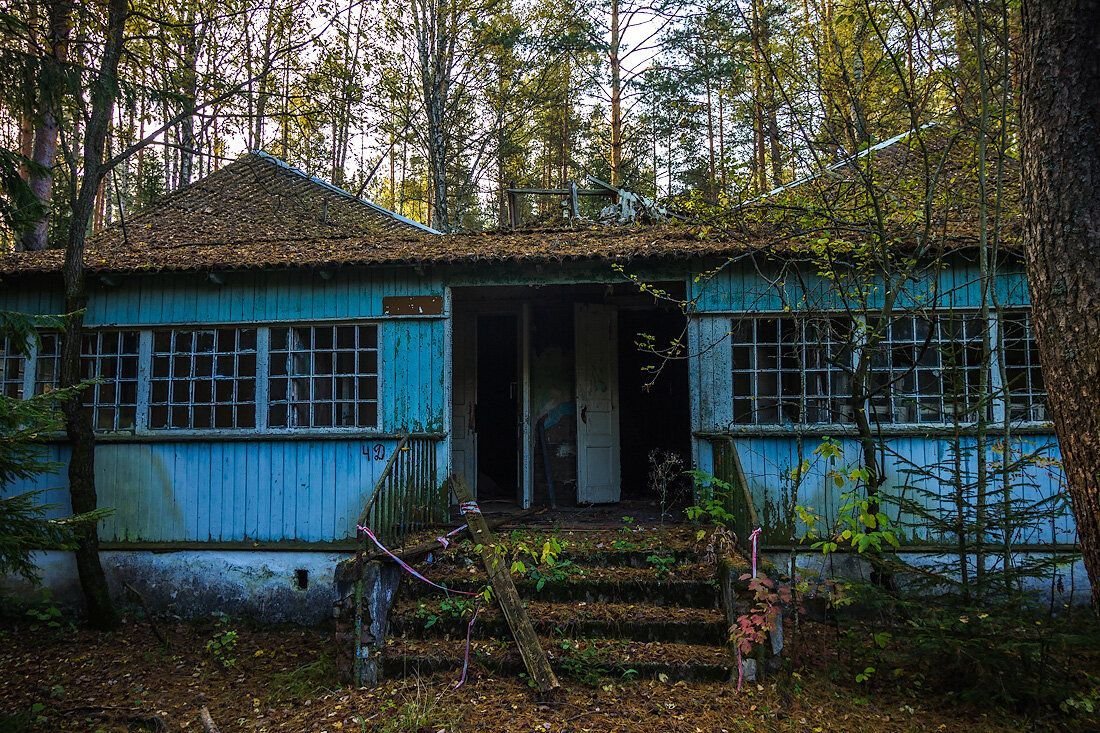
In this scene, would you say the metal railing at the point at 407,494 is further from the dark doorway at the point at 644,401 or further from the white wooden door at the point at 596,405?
the dark doorway at the point at 644,401

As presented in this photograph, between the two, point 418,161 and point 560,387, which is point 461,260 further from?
point 418,161

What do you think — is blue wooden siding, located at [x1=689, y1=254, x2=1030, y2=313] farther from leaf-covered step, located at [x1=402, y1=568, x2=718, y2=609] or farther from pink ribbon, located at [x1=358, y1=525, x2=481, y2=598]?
pink ribbon, located at [x1=358, y1=525, x2=481, y2=598]

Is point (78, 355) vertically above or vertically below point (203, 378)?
above

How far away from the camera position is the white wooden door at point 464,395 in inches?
327

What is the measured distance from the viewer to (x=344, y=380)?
22.7ft

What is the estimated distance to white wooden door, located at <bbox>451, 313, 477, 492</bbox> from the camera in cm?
831

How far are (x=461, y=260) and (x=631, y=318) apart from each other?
3431 millimetres

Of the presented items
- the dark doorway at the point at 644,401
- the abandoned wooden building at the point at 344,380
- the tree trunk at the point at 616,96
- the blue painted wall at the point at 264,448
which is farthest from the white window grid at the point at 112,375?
the tree trunk at the point at 616,96

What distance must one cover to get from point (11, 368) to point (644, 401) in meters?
7.61

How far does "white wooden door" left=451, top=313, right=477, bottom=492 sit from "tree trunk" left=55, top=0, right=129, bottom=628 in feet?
12.6

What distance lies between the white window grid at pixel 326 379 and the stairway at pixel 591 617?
2.02 metres

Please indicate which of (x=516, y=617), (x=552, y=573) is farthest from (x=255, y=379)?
(x=516, y=617)

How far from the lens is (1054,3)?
2.97 meters

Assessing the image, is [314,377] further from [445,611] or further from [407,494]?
[445,611]
